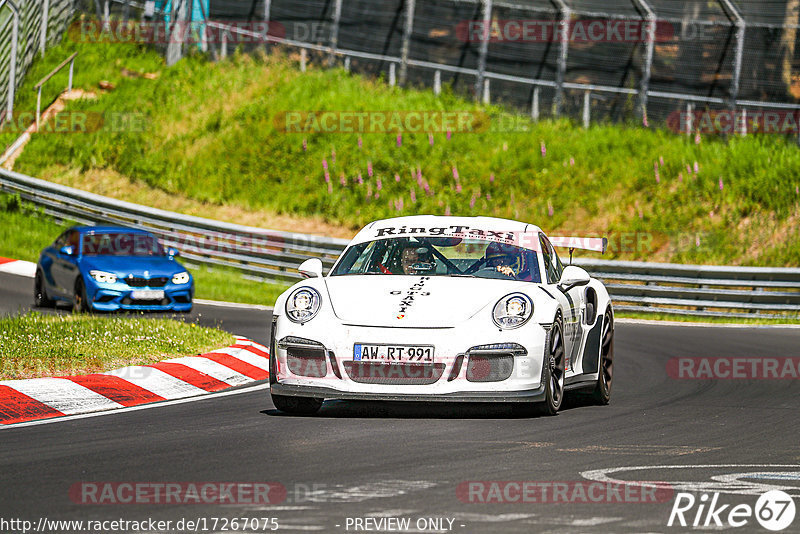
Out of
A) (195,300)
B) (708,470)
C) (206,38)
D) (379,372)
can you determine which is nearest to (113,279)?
(195,300)

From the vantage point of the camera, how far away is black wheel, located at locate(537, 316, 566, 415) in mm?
8961

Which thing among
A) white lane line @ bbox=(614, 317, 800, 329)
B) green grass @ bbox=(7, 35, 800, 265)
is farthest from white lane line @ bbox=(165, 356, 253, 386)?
green grass @ bbox=(7, 35, 800, 265)

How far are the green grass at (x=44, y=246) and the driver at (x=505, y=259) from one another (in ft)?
38.6

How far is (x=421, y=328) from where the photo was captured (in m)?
8.73

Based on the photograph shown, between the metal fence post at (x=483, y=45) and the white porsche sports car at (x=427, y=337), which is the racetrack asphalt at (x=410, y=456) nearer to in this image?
the white porsche sports car at (x=427, y=337)

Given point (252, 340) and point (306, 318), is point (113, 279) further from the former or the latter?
point (306, 318)

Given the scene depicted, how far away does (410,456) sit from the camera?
7316 mm

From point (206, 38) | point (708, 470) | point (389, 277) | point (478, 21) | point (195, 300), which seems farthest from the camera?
point (206, 38)

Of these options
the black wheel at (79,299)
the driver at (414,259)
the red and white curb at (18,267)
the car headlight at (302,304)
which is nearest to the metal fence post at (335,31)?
the red and white curb at (18,267)

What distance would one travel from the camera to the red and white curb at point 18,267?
23.6 metres

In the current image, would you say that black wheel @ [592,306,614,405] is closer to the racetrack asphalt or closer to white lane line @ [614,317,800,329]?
the racetrack asphalt

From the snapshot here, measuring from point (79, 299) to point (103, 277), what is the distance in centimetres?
54

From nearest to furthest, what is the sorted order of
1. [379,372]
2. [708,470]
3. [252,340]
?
[708,470] < [379,372] < [252,340]

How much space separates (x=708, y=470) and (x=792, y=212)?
65.6ft
